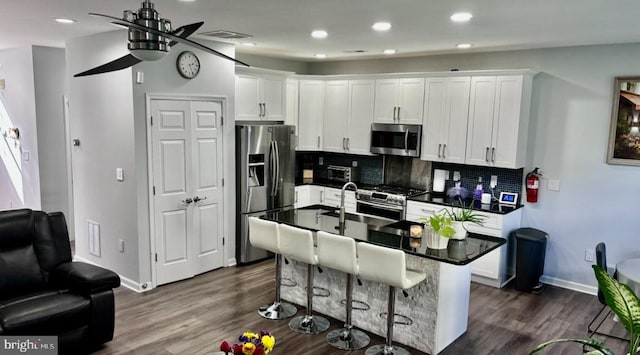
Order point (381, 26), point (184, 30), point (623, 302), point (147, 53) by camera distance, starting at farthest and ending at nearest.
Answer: point (381, 26), point (184, 30), point (147, 53), point (623, 302)

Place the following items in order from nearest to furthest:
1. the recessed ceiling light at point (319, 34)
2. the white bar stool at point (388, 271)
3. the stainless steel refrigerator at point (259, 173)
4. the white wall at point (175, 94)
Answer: the white bar stool at point (388, 271) < the recessed ceiling light at point (319, 34) < the white wall at point (175, 94) < the stainless steel refrigerator at point (259, 173)

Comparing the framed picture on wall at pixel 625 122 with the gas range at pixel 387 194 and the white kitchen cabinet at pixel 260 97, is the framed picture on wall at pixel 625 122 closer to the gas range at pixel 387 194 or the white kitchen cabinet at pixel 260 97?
the gas range at pixel 387 194

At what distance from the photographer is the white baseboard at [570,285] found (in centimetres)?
521

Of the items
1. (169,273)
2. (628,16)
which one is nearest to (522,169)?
(628,16)

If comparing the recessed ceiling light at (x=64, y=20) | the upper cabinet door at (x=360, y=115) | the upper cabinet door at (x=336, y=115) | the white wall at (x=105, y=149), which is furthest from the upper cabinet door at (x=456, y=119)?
the recessed ceiling light at (x=64, y=20)

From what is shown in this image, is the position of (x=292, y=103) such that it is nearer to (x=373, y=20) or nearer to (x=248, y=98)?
(x=248, y=98)

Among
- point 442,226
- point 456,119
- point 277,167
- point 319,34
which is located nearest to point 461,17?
point 319,34

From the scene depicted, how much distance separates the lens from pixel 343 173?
688 cm

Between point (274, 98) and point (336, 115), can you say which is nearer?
point (274, 98)

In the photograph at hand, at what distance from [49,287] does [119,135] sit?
66.9 inches

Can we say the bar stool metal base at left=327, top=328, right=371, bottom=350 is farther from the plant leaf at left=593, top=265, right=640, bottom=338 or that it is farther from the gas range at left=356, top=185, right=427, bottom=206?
the plant leaf at left=593, top=265, right=640, bottom=338

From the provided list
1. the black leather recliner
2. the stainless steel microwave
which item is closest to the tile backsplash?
the stainless steel microwave

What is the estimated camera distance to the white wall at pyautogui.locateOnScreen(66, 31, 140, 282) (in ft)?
15.8

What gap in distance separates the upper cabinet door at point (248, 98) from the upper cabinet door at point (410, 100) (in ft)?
6.11
